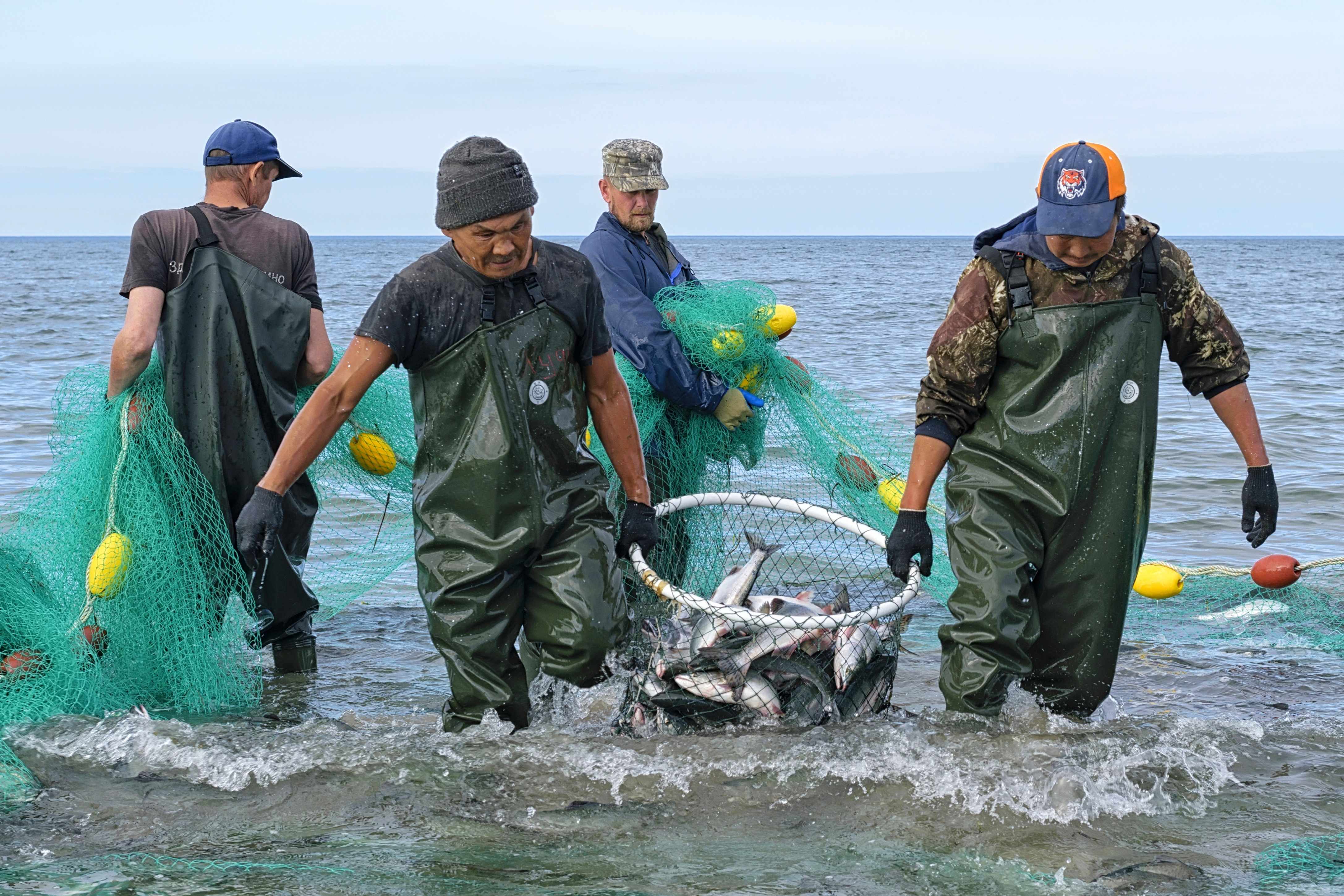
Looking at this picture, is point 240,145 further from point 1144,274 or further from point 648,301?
point 1144,274

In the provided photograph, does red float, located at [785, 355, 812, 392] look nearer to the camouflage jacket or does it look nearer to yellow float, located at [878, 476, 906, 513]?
yellow float, located at [878, 476, 906, 513]

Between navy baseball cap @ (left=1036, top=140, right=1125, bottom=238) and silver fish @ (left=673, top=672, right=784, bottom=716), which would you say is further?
silver fish @ (left=673, top=672, right=784, bottom=716)

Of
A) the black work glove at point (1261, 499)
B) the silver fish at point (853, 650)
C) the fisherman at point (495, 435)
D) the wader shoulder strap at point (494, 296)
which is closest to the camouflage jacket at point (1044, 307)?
the black work glove at point (1261, 499)

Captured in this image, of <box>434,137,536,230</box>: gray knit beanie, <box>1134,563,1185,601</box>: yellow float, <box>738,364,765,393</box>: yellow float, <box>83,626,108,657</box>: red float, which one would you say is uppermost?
<box>434,137,536,230</box>: gray knit beanie

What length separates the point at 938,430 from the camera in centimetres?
380

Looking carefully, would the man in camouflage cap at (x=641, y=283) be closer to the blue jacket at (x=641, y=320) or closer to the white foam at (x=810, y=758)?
the blue jacket at (x=641, y=320)

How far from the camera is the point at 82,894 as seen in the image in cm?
328

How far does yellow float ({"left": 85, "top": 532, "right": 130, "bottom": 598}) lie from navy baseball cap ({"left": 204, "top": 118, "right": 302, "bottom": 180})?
4.77ft

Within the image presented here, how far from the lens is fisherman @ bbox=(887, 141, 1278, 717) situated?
3607 mm

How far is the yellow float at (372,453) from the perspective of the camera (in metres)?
5.07

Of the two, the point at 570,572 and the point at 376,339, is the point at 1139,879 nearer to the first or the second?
the point at 570,572

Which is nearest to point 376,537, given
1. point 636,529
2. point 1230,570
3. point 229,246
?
Answer: point 229,246

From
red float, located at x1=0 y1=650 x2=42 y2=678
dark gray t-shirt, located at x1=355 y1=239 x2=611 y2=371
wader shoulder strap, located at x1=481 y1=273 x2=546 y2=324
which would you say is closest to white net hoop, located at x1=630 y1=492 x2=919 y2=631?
dark gray t-shirt, located at x1=355 y1=239 x2=611 y2=371

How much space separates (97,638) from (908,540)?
2.93 m
